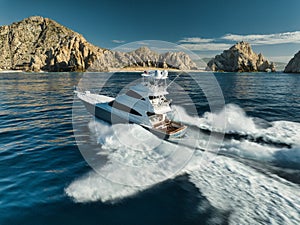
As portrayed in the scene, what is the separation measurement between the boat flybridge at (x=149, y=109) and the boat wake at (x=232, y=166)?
0.92 meters

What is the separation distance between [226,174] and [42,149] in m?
12.6

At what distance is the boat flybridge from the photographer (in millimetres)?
15227

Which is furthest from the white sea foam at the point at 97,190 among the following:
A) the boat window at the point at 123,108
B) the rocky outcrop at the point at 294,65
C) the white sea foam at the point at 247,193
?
the rocky outcrop at the point at 294,65

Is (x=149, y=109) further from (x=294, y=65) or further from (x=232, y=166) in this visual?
(x=294, y=65)

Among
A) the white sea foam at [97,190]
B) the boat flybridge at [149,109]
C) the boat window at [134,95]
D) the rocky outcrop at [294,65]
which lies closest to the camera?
the white sea foam at [97,190]

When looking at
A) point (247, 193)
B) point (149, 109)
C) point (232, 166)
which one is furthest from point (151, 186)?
point (149, 109)

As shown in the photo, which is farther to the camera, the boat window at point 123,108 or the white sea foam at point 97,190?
the boat window at point 123,108

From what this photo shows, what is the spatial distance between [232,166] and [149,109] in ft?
26.0

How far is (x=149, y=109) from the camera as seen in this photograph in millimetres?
15398

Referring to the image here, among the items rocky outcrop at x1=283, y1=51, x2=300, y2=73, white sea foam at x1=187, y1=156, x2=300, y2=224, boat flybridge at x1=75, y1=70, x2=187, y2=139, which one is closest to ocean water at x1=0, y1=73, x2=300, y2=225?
white sea foam at x1=187, y1=156, x2=300, y2=224

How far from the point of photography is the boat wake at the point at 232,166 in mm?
7340

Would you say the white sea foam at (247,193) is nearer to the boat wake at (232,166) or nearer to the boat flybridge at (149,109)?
the boat wake at (232,166)

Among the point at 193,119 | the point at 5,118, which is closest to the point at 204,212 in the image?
the point at 193,119

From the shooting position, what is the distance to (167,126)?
16.0m
